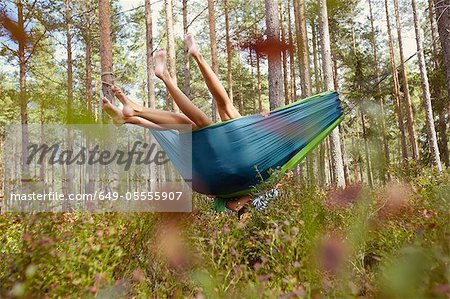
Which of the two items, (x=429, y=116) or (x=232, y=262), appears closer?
(x=232, y=262)

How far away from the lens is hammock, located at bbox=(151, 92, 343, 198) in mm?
2803

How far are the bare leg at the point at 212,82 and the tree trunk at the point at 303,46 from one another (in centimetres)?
581

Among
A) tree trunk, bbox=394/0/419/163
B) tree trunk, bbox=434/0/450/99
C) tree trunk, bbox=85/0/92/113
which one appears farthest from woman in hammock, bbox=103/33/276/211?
tree trunk, bbox=394/0/419/163

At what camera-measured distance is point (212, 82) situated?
283 cm

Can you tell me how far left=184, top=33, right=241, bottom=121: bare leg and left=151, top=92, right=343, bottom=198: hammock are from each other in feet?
0.83

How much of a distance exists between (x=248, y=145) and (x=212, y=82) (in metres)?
0.55

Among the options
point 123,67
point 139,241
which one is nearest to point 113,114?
point 139,241

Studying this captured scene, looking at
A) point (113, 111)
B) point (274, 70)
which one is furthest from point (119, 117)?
point (274, 70)

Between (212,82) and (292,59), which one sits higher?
(292,59)

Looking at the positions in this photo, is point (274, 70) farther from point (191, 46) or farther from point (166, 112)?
point (166, 112)

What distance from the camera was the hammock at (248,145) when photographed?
2.80 meters

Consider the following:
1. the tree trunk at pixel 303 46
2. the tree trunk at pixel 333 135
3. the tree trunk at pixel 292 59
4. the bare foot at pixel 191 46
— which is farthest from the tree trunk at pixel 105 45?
the tree trunk at pixel 292 59

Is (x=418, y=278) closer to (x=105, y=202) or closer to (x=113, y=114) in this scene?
(x=105, y=202)

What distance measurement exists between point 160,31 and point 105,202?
16318mm
